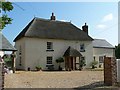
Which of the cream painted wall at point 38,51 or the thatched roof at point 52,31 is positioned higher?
the thatched roof at point 52,31

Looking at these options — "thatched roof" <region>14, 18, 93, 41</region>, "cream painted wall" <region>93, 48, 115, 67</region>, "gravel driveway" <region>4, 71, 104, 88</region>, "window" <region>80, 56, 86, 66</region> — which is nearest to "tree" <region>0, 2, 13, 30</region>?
"gravel driveway" <region>4, 71, 104, 88</region>

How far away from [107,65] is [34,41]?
26.7 metres

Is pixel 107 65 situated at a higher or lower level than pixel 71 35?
lower

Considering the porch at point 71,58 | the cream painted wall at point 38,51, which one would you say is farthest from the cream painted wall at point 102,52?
the cream painted wall at point 38,51

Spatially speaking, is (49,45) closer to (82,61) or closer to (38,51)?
(38,51)

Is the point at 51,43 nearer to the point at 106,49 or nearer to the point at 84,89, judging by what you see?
the point at 106,49

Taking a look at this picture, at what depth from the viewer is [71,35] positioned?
44188 millimetres

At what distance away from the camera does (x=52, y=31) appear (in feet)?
142

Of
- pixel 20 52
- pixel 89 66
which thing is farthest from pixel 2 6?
pixel 89 66

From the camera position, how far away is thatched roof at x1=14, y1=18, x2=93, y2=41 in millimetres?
Answer: 41094

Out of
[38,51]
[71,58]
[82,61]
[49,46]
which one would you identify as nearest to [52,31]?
[49,46]

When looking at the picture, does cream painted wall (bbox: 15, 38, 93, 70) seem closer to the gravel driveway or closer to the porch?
the porch

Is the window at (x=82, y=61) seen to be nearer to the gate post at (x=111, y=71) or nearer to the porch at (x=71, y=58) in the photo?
the porch at (x=71, y=58)

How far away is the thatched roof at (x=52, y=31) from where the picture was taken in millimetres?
41094
